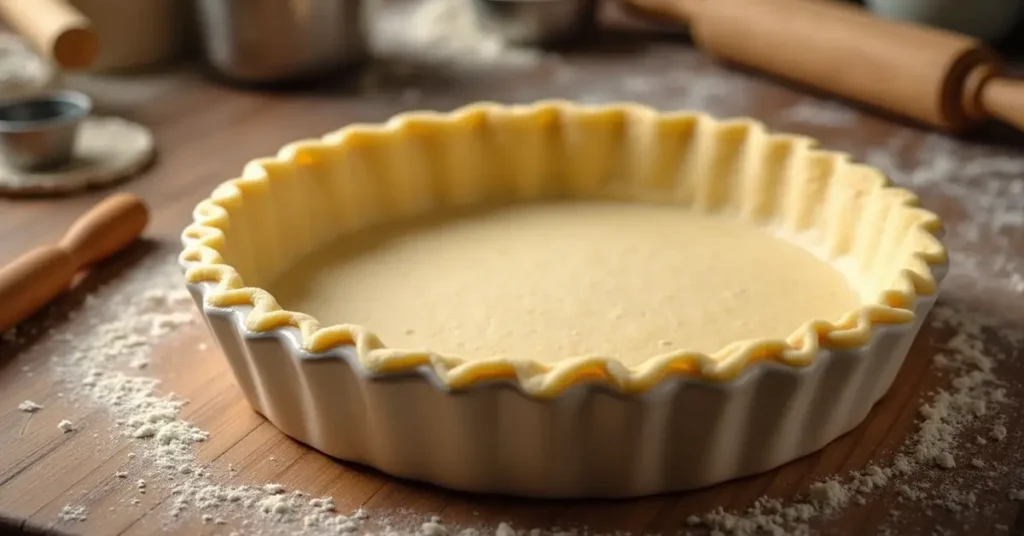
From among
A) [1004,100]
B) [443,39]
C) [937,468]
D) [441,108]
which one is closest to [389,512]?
[937,468]

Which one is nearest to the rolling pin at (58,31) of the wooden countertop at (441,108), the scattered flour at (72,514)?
the wooden countertop at (441,108)

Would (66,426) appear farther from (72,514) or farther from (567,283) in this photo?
(567,283)

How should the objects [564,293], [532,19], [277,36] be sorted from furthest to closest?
[532,19] < [277,36] < [564,293]

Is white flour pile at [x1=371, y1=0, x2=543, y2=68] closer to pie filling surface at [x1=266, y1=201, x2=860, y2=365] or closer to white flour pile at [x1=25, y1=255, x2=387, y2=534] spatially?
pie filling surface at [x1=266, y1=201, x2=860, y2=365]

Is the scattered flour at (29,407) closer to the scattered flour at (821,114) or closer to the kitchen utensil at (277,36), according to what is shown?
the kitchen utensil at (277,36)

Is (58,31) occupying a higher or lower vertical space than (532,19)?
higher

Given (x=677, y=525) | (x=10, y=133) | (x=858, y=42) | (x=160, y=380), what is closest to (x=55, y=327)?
(x=160, y=380)
